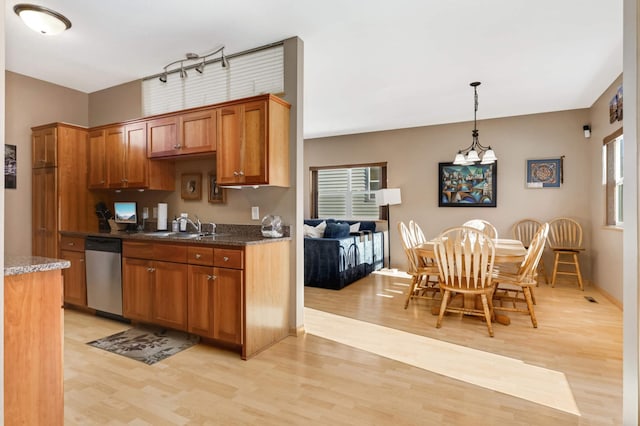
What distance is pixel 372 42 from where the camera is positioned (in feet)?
10.3

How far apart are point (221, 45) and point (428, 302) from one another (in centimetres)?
354

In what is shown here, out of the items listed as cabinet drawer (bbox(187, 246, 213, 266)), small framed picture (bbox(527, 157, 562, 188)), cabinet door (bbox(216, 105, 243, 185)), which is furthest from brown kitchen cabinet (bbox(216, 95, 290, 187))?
small framed picture (bbox(527, 157, 562, 188))

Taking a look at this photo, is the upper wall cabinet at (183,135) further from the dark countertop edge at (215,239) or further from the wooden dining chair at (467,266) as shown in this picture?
the wooden dining chair at (467,266)

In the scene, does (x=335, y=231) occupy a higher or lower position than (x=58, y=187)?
lower

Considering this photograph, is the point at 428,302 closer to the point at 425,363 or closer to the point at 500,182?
the point at 425,363

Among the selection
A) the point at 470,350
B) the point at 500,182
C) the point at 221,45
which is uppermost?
the point at 221,45

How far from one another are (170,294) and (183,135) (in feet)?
4.85

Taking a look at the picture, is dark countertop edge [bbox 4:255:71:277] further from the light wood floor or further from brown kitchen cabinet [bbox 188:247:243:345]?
brown kitchen cabinet [bbox 188:247:243:345]

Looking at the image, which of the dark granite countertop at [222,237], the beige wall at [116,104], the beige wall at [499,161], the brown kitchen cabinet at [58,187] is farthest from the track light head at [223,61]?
the beige wall at [499,161]

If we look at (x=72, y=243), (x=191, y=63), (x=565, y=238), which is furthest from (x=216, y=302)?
(x=565, y=238)

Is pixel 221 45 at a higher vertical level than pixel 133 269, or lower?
higher

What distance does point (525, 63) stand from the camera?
11.8 ft

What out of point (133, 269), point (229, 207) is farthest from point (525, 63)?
point (133, 269)

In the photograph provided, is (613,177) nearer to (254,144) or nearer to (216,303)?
(254,144)
